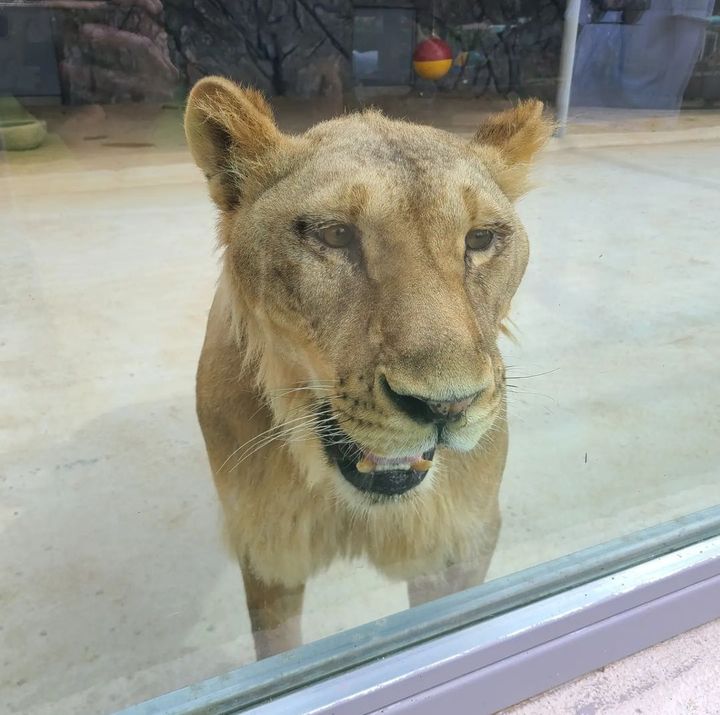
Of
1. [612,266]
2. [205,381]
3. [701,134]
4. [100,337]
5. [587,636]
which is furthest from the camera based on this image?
[701,134]


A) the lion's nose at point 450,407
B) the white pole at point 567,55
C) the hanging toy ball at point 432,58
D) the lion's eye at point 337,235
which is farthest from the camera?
the white pole at point 567,55

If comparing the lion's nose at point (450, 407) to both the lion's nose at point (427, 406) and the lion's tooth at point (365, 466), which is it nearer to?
the lion's nose at point (427, 406)

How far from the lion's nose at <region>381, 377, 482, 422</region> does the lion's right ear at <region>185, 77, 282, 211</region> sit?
1.83ft

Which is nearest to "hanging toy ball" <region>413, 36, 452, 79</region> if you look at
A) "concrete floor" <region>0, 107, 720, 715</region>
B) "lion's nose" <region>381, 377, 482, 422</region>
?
"concrete floor" <region>0, 107, 720, 715</region>

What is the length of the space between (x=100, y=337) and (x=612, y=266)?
7.55 feet

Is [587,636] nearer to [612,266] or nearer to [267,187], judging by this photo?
[267,187]

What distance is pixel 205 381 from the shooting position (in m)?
1.62

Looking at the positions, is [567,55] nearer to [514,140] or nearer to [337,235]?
[514,140]

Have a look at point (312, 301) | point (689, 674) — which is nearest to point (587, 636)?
point (689, 674)

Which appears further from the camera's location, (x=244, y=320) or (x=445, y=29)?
(x=445, y=29)

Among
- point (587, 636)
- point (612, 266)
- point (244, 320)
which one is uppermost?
point (244, 320)

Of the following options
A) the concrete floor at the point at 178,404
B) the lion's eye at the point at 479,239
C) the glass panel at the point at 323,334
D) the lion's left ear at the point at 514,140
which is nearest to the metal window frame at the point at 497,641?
the glass panel at the point at 323,334

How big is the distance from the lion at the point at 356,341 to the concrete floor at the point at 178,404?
115 millimetres

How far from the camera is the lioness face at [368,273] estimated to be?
3.39 feet
